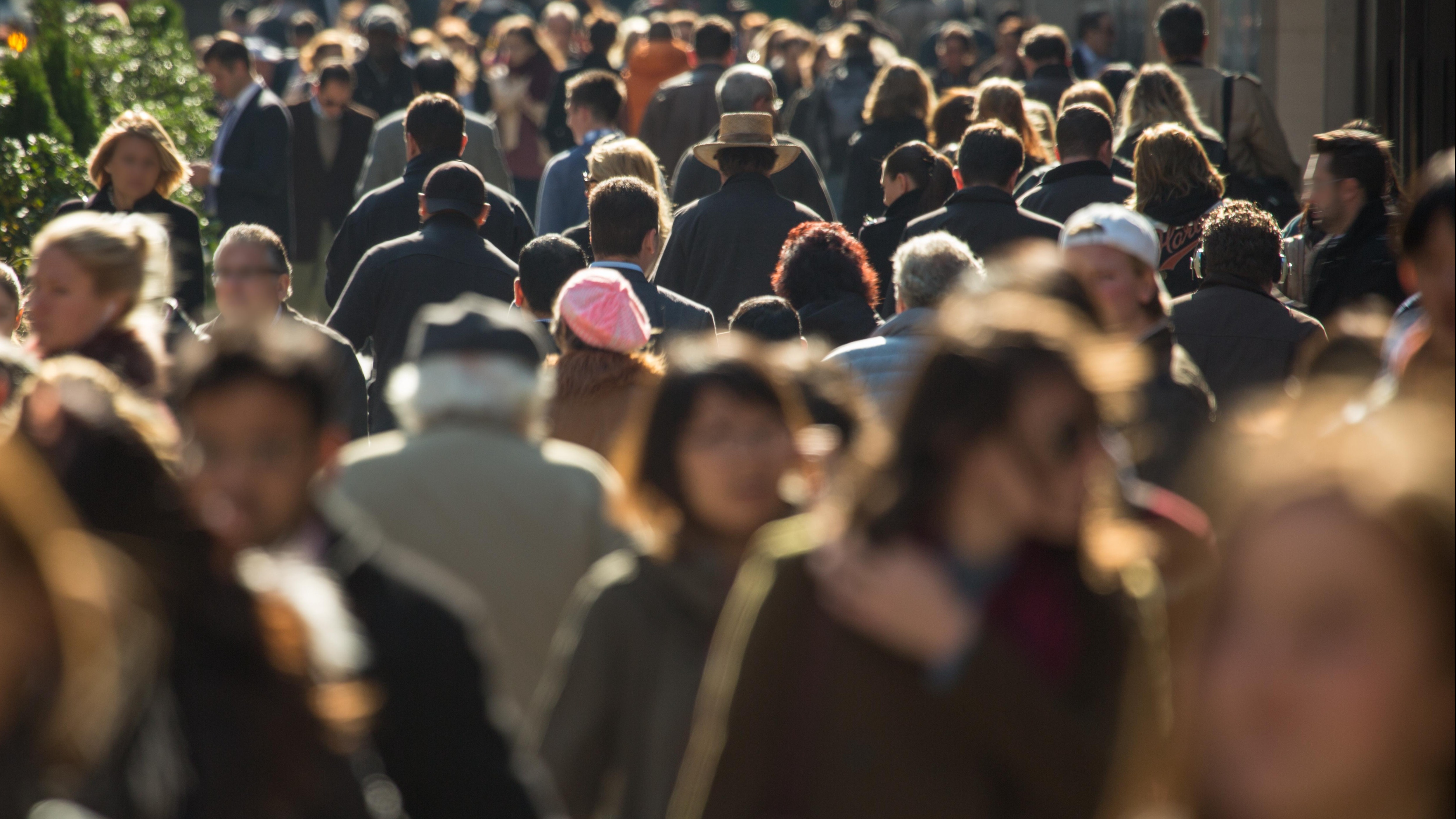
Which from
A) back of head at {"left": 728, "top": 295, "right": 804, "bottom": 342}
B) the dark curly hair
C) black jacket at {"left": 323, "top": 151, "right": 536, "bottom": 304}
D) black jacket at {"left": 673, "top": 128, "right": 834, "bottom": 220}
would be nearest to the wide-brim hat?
black jacket at {"left": 673, "top": 128, "right": 834, "bottom": 220}

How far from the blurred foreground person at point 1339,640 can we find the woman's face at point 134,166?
7611 millimetres

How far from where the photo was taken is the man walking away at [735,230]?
838 cm

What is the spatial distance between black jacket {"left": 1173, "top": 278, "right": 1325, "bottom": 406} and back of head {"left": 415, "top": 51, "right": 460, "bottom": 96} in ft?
22.0

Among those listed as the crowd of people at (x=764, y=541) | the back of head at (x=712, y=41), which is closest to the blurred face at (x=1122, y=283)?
the crowd of people at (x=764, y=541)

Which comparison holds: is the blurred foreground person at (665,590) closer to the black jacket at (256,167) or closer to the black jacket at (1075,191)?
the black jacket at (1075,191)

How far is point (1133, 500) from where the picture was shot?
3.52 m

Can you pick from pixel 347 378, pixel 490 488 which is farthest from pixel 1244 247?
pixel 490 488

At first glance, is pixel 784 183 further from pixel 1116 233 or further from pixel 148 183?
pixel 1116 233

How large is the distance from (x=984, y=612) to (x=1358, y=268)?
→ 5148 millimetres

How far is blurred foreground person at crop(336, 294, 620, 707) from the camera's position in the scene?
12.7ft

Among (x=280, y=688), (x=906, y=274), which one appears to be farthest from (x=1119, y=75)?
(x=280, y=688)

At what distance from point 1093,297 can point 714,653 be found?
2.68ft

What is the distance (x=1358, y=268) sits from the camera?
6.88 m

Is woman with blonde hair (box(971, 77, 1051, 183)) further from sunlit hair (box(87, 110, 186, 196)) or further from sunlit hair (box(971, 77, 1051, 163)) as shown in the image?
sunlit hair (box(87, 110, 186, 196))
